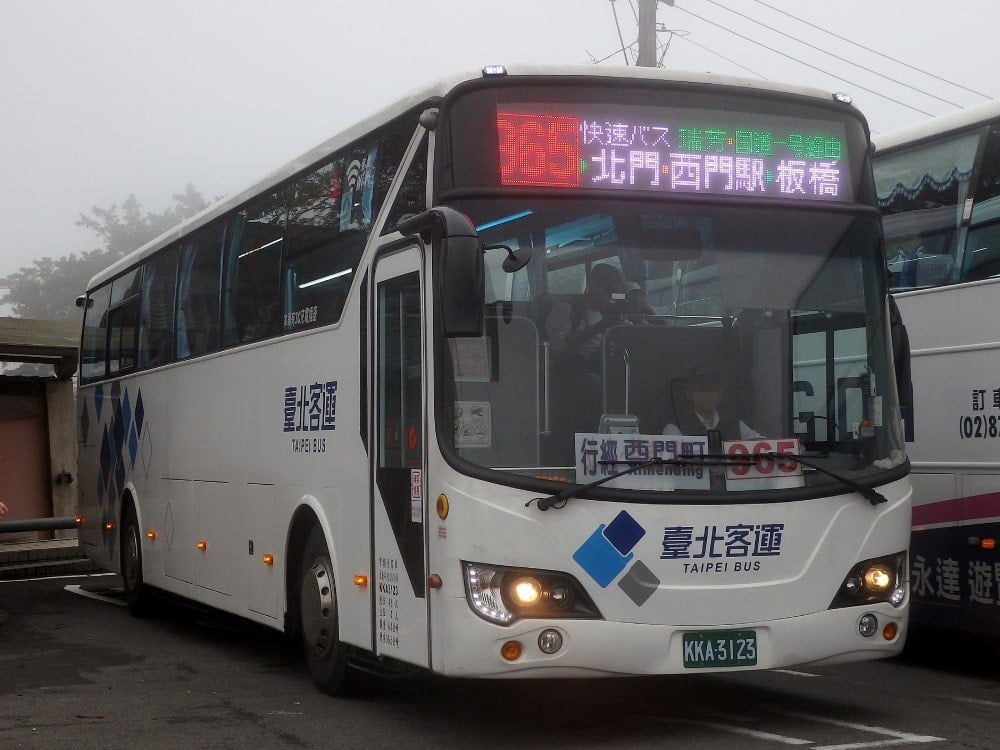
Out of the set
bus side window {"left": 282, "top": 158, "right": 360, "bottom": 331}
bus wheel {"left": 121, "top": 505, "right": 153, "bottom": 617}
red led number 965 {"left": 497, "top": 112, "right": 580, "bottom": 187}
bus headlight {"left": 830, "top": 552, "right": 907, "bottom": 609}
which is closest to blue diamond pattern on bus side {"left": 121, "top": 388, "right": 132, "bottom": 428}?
bus wheel {"left": 121, "top": 505, "right": 153, "bottom": 617}

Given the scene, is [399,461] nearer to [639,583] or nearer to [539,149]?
[639,583]

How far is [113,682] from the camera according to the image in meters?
10.0

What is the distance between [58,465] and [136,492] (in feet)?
30.6

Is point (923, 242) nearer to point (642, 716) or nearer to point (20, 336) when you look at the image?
point (642, 716)

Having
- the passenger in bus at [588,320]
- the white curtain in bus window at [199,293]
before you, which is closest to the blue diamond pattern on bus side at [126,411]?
the white curtain in bus window at [199,293]

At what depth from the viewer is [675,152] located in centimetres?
753

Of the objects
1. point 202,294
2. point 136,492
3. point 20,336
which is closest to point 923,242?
point 202,294

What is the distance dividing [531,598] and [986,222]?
4786 millimetres

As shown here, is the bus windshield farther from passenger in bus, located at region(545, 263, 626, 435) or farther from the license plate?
the license plate

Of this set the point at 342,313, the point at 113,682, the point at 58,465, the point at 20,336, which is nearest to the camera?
the point at 342,313

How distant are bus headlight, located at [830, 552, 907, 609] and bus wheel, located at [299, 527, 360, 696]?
3.12 m

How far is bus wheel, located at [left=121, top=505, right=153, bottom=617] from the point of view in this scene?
564 inches

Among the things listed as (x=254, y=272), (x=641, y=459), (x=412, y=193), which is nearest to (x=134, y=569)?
(x=254, y=272)

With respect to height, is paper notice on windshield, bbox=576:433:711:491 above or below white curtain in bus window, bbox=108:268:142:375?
below
